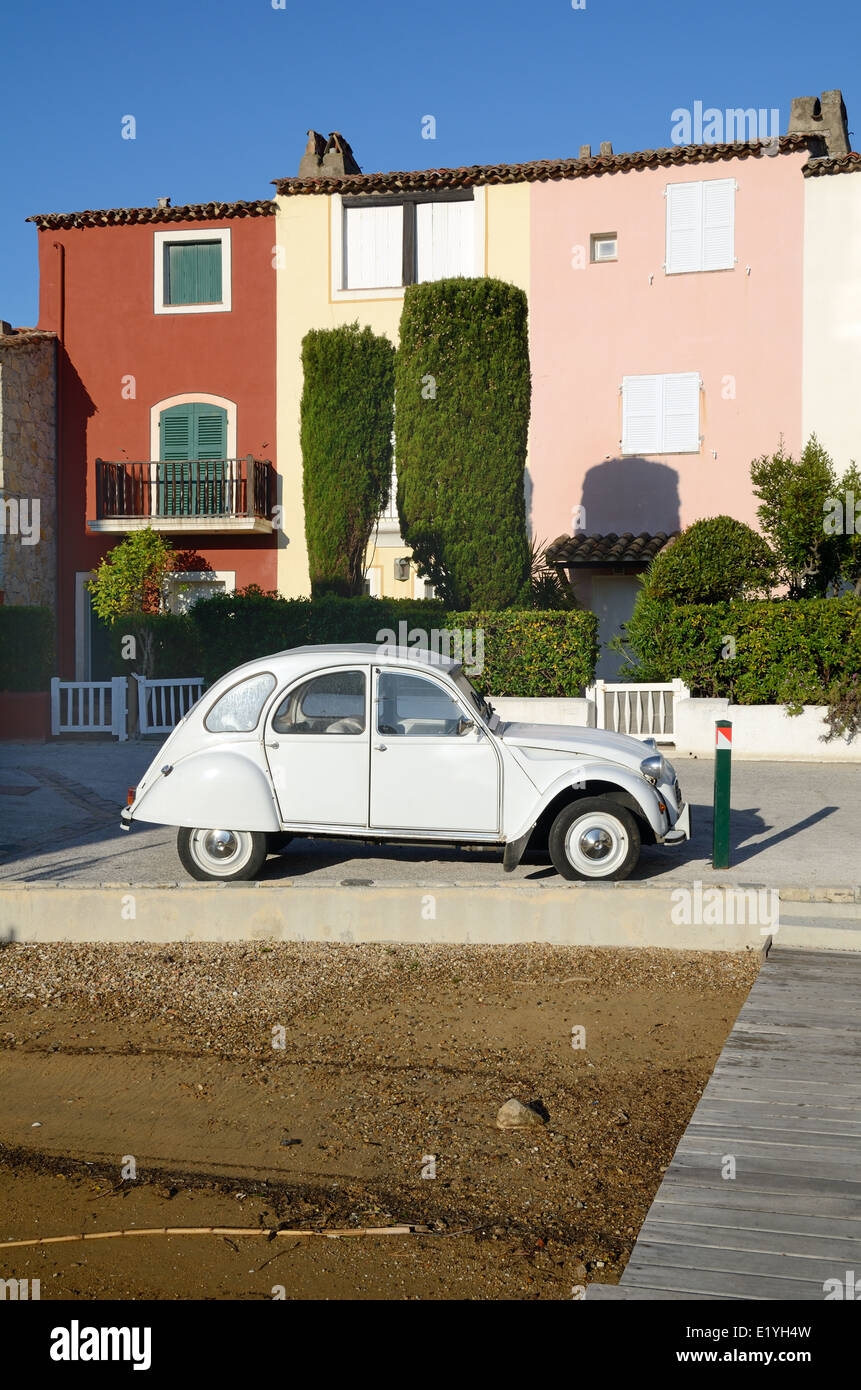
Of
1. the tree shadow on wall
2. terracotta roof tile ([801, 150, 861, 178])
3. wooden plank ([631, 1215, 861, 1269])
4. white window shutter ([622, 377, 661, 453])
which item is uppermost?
terracotta roof tile ([801, 150, 861, 178])

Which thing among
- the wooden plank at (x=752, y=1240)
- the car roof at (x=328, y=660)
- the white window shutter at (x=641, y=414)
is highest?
the white window shutter at (x=641, y=414)

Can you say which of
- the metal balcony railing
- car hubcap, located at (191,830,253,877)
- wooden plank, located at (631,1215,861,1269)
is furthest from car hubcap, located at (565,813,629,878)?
the metal balcony railing

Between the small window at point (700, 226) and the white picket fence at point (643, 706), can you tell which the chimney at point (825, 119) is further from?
the white picket fence at point (643, 706)

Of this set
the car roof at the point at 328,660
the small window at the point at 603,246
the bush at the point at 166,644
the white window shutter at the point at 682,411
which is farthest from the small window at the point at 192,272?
the car roof at the point at 328,660

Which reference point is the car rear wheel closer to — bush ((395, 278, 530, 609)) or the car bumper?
the car bumper

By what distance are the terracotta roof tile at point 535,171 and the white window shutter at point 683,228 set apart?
53 cm

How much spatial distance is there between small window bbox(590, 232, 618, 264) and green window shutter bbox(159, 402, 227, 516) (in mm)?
8218

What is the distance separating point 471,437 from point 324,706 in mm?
11421

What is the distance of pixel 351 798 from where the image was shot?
8961 mm

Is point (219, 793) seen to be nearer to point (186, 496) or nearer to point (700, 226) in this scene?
point (186, 496)

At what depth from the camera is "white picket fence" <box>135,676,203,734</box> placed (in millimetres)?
18875

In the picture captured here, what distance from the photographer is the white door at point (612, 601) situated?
23.8 meters

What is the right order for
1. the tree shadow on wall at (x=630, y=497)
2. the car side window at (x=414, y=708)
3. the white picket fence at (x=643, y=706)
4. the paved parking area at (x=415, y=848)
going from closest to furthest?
the car side window at (x=414, y=708)
the paved parking area at (x=415, y=848)
the white picket fence at (x=643, y=706)
the tree shadow on wall at (x=630, y=497)

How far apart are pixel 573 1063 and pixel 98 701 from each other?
14283mm
